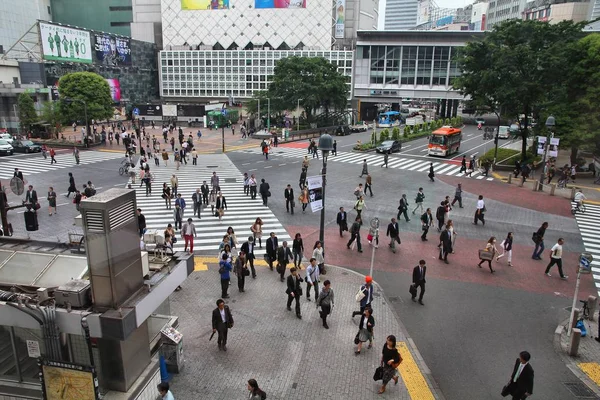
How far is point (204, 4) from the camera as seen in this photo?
338ft

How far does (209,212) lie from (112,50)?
73.0 meters

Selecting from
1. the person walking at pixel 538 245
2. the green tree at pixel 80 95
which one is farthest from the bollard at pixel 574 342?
the green tree at pixel 80 95

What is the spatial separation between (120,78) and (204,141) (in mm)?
44187

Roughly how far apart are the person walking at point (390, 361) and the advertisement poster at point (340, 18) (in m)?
102

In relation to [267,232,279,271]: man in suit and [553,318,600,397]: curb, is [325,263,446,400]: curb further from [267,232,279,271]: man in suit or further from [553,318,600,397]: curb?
[267,232,279,271]: man in suit

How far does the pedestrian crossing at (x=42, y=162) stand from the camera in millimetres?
35125

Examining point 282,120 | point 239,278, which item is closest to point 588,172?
point 239,278

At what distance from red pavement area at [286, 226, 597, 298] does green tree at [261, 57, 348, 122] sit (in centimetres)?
4566

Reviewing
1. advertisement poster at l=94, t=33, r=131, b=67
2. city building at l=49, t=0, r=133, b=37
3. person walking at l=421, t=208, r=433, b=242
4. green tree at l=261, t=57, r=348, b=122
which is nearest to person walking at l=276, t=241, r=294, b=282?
person walking at l=421, t=208, r=433, b=242

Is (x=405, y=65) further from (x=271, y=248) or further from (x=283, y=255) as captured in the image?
(x=283, y=255)

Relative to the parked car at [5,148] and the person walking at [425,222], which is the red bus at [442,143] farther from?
the parked car at [5,148]

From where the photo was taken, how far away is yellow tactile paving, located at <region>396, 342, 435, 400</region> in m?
9.91

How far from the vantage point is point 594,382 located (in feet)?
34.9

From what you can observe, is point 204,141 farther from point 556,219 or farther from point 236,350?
point 236,350
